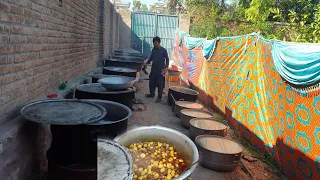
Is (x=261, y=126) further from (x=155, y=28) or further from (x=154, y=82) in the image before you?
(x=155, y=28)

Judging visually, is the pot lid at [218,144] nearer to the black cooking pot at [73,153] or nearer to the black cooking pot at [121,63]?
the black cooking pot at [73,153]

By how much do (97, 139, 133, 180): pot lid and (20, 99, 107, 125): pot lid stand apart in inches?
12.4

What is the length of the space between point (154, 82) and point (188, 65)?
3.78 m

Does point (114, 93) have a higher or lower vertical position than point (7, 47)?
lower

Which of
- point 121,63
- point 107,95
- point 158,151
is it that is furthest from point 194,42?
point 158,151

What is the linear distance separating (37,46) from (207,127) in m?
3.56

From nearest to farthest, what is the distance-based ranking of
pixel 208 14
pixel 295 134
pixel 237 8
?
pixel 295 134
pixel 208 14
pixel 237 8

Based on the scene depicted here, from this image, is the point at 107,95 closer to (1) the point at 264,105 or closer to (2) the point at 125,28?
(1) the point at 264,105

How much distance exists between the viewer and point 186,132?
5.75 m

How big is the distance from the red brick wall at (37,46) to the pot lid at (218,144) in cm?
280

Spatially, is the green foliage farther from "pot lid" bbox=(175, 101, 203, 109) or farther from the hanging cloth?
"pot lid" bbox=(175, 101, 203, 109)

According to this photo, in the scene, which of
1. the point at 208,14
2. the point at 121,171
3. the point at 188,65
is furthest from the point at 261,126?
the point at 208,14

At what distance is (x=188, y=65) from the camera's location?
11711 millimetres

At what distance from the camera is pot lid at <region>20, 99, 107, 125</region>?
244 cm
